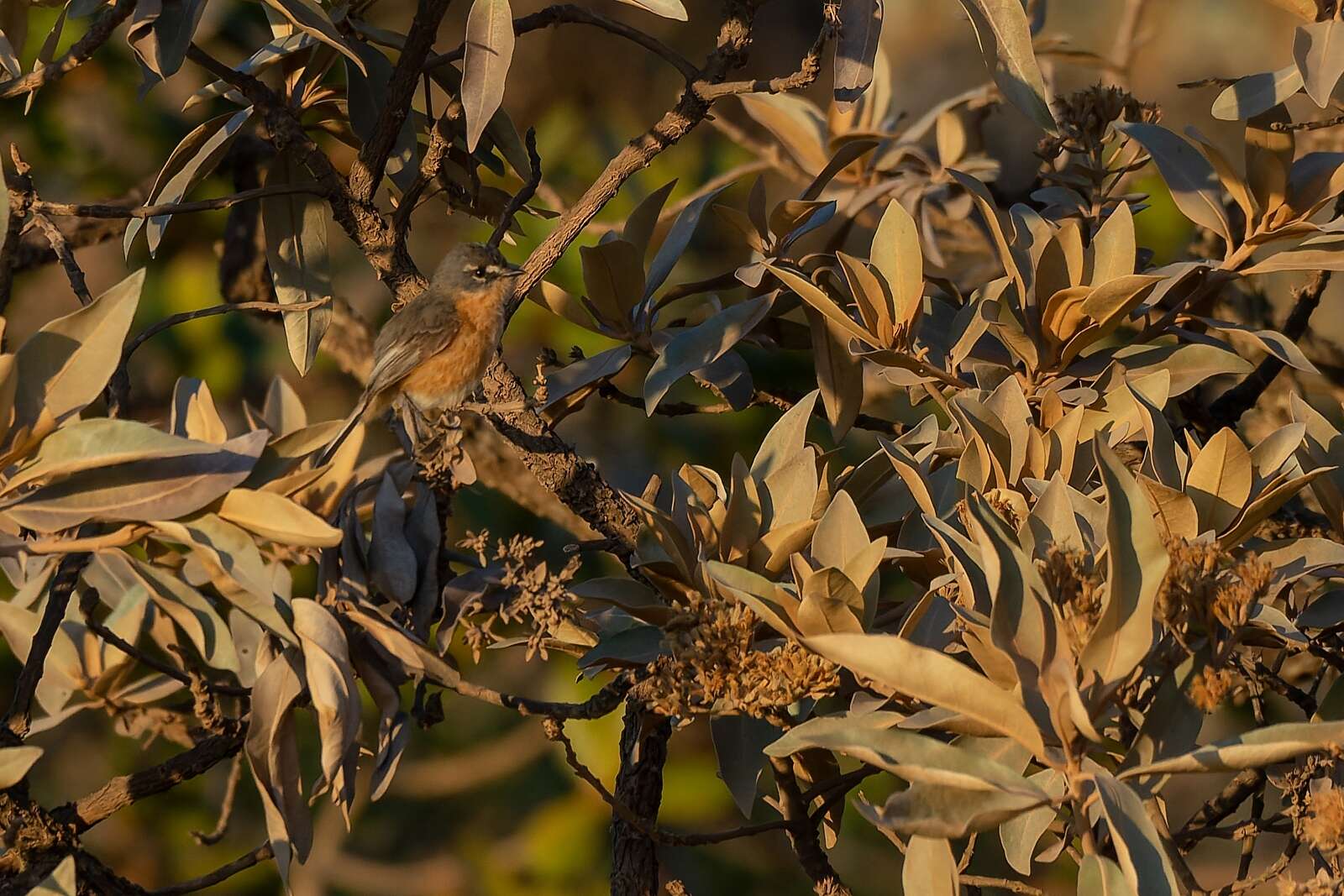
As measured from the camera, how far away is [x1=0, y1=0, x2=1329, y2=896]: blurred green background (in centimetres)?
378

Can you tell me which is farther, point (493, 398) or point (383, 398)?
point (383, 398)

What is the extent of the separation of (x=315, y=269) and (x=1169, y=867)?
1.70 meters

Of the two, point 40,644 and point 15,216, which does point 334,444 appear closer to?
point 40,644

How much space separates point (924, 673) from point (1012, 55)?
97cm

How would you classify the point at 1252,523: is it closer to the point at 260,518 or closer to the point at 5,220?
the point at 260,518

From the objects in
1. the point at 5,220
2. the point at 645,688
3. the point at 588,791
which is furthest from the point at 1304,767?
the point at 588,791

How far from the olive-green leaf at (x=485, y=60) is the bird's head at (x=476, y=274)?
1.55 m

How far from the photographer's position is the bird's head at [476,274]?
3447 millimetres

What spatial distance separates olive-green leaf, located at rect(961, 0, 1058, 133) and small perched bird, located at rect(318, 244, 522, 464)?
5.01ft

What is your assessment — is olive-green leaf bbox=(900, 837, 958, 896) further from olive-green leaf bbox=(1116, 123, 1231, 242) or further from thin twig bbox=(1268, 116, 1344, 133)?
thin twig bbox=(1268, 116, 1344, 133)

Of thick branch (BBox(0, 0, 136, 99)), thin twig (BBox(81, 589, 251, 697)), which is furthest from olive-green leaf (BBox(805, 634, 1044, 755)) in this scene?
thick branch (BBox(0, 0, 136, 99))

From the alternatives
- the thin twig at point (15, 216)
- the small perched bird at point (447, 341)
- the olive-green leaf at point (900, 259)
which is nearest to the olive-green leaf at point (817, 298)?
the olive-green leaf at point (900, 259)

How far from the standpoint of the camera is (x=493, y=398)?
2.08m

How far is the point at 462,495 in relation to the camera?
391 cm
